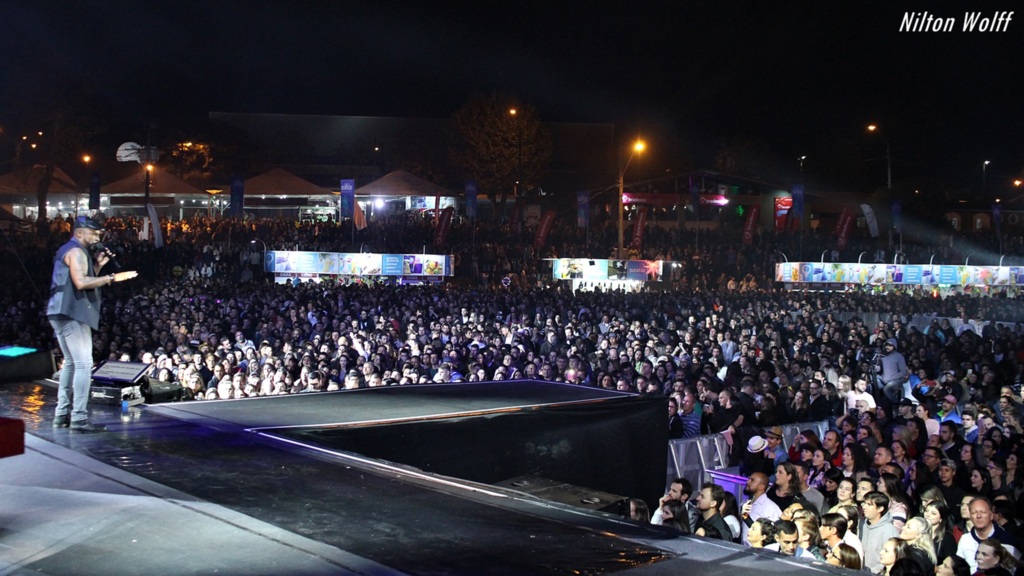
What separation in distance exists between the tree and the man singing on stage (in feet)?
127

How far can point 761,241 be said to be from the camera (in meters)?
33.5

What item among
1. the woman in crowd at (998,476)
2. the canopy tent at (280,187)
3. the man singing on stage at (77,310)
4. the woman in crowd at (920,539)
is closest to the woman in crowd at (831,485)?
the woman in crowd at (998,476)

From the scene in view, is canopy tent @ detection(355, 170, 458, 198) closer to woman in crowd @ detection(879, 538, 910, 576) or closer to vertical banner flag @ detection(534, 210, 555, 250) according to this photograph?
vertical banner flag @ detection(534, 210, 555, 250)

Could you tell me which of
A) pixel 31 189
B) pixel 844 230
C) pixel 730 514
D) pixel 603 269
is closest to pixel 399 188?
pixel 603 269

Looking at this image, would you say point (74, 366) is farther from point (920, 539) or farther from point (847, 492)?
point (920, 539)

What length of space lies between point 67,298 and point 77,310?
0.28ft

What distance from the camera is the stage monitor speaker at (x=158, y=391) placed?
6492 mm

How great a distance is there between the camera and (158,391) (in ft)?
22.6

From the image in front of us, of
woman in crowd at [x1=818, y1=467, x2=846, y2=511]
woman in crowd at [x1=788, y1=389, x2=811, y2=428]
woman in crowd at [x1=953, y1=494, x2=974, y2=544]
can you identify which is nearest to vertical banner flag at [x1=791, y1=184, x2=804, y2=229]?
woman in crowd at [x1=788, y1=389, x2=811, y2=428]

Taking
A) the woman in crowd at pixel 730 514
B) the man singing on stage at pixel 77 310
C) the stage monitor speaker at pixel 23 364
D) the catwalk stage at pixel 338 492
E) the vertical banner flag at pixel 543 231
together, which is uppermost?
the vertical banner flag at pixel 543 231

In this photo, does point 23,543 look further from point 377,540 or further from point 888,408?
point 888,408

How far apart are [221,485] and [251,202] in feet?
119

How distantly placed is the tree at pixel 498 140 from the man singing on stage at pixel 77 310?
38742mm

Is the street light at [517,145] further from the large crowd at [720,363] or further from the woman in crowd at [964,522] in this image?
the woman in crowd at [964,522]
